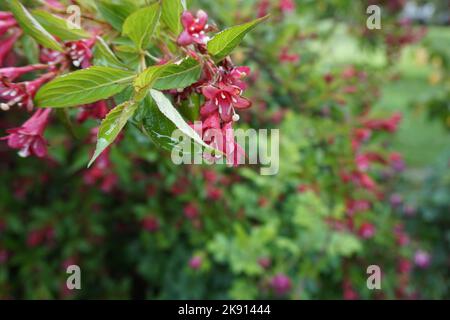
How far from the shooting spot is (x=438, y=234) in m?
3.35

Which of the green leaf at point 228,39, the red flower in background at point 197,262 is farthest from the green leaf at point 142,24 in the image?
the red flower in background at point 197,262

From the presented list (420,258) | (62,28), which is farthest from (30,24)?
(420,258)

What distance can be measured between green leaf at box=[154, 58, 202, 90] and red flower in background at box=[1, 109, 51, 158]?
0.33m

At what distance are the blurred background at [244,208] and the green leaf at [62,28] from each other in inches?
33.3

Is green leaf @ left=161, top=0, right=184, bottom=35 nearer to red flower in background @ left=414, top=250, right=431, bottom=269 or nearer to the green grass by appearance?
red flower in background @ left=414, top=250, right=431, bottom=269

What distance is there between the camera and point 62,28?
94cm

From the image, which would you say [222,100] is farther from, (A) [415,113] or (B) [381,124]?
(A) [415,113]

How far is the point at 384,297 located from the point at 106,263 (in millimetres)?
1415

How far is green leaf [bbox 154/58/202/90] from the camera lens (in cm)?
78

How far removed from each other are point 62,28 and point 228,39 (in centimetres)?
35

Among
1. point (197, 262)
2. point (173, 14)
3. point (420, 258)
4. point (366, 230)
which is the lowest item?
point (420, 258)
